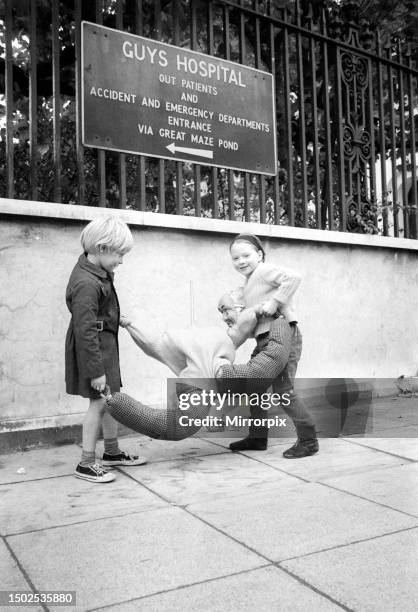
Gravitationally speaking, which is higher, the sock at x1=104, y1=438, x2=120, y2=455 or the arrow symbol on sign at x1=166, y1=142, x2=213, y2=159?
the arrow symbol on sign at x1=166, y1=142, x2=213, y2=159

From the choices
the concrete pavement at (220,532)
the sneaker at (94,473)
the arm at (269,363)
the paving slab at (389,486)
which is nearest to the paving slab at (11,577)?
the concrete pavement at (220,532)

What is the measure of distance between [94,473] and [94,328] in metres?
0.82

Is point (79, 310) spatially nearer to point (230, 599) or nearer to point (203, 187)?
point (230, 599)

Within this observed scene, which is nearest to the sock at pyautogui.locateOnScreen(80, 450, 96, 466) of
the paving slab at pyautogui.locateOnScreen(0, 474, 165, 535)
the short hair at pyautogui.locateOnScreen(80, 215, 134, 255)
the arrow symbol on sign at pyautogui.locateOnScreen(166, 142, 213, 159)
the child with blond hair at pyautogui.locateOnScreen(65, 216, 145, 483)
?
the child with blond hair at pyautogui.locateOnScreen(65, 216, 145, 483)

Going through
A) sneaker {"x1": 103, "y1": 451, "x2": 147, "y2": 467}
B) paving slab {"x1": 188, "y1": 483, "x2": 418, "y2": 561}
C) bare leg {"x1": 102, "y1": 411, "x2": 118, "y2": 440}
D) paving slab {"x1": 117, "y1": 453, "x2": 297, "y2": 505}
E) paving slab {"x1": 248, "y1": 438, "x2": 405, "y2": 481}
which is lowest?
paving slab {"x1": 188, "y1": 483, "x2": 418, "y2": 561}

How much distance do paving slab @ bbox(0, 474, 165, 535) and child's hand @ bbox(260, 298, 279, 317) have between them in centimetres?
124

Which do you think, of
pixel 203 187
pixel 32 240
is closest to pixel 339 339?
pixel 32 240

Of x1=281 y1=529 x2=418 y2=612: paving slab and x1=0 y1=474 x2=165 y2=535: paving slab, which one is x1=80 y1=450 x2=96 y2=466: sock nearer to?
x1=0 y1=474 x2=165 y2=535: paving slab

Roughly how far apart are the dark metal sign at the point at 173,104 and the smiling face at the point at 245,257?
128cm

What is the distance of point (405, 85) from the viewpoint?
22.1 feet

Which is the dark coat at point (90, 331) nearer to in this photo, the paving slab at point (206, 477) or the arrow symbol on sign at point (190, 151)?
the paving slab at point (206, 477)

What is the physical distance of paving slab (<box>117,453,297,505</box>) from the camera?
3.05m

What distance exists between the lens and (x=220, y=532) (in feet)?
8.10

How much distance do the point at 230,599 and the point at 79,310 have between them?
5.84 feet
